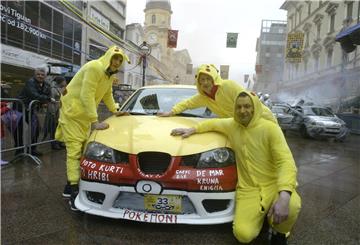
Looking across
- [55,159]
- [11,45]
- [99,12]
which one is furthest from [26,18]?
[55,159]

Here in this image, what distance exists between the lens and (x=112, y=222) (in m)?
3.19

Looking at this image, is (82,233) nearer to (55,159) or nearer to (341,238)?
(341,238)

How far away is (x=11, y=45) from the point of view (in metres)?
19.2

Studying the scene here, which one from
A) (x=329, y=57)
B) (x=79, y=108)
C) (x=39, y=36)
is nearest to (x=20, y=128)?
(x=79, y=108)

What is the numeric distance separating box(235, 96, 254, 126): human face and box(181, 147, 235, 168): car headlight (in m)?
0.36

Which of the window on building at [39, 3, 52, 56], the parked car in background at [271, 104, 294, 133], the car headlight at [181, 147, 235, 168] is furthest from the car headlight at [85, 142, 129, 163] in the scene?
the window on building at [39, 3, 52, 56]

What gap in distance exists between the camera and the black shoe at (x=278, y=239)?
2768 mm

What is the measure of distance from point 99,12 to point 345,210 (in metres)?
33.4

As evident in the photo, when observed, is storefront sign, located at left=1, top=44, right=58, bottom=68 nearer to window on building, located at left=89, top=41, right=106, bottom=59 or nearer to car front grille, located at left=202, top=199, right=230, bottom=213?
window on building, located at left=89, top=41, right=106, bottom=59

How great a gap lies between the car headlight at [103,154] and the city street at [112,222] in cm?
60

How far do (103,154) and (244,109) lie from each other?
1.34m

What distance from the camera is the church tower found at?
7244cm

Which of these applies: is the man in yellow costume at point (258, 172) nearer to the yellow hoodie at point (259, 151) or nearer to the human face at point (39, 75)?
the yellow hoodie at point (259, 151)

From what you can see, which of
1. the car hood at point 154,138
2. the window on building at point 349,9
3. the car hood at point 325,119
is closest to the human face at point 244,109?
the car hood at point 154,138
